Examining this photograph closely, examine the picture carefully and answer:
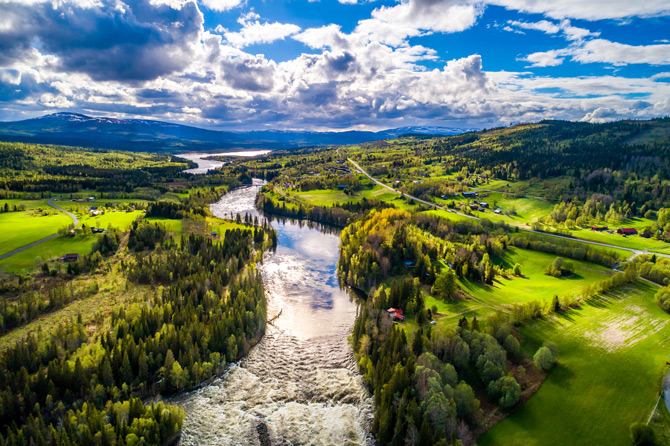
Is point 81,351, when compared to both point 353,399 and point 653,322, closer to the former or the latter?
point 353,399

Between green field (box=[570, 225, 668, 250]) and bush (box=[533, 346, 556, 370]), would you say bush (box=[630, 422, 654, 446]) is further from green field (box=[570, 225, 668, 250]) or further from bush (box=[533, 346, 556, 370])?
green field (box=[570, 225, 668, 250])

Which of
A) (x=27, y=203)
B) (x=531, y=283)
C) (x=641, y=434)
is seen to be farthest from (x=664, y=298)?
(x=27, y=203)

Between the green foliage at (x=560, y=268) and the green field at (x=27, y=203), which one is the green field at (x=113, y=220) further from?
the green foliage at (x=560, y=268)

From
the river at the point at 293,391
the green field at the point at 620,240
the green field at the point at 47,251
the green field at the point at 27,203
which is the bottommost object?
the river at the point at 293,391

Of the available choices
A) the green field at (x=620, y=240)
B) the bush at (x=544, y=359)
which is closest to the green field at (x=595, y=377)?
the bush at (x=544, y=359)

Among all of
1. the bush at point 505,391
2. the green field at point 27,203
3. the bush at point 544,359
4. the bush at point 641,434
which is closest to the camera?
the bush at point 641,434

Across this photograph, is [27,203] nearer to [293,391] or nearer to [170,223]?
[170,223]
